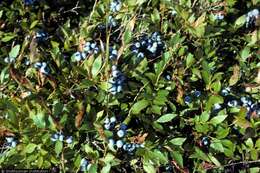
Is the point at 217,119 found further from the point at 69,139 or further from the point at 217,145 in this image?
the point at 69,139

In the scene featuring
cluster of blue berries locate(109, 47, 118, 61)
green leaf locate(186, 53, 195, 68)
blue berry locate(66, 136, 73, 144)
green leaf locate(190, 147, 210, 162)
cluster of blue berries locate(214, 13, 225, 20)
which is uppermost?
cluster of blue berries locate(214, 13, 225, 20)

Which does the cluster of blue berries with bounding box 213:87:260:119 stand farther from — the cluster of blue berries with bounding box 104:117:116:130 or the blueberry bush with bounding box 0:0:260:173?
the cluster of blue berries with bounding box 104:117:116:130

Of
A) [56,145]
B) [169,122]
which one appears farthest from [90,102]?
[169,122]

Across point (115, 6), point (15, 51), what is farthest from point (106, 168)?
point (115, 6)

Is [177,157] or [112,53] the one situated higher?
[112,53]

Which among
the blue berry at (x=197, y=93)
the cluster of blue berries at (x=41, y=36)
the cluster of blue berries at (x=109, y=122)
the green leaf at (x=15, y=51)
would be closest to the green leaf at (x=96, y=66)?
the cluster of blue berries at (x=109, y=122)

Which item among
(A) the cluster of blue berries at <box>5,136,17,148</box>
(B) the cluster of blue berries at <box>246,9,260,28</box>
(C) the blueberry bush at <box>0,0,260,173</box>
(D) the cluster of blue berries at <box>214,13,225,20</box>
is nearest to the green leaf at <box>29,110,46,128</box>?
(C) the blueberry bush at <box>0,0,260,173</box>

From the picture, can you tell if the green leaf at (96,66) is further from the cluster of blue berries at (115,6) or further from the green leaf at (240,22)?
the green leaf at (240,22)
